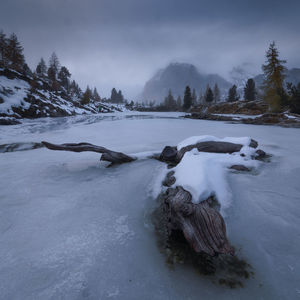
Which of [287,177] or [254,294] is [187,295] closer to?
[254,294]

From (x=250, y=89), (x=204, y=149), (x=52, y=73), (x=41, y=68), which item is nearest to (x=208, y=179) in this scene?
(x=204, y=149)

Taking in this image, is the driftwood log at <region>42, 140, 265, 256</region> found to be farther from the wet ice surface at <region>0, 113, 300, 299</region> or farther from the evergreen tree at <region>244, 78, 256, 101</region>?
the evergreen tree at <region>244, 78, 256, 101</region>

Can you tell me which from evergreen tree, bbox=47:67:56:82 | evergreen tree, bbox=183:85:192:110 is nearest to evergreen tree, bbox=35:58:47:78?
evergreen tree, bbox=47:67:56:82

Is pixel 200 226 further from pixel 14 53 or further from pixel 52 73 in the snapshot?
pixel 52 73

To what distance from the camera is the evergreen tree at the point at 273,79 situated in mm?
19312

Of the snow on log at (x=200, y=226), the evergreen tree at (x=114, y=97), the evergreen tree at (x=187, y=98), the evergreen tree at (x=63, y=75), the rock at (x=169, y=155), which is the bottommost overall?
the rock at (x=169, y=155)

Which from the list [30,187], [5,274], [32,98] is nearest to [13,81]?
[32,98]

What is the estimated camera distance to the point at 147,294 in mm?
1102

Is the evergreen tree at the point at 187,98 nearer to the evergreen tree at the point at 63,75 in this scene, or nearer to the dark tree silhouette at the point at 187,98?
the dark tree silhouette at the point at 187,98

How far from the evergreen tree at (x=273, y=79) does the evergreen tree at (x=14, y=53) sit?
4907 centimetres

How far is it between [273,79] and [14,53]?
5323 centimetres

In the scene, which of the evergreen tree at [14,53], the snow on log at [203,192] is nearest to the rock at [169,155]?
the snow on log at [203,192]

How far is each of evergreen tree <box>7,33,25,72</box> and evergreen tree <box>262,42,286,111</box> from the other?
49074mm

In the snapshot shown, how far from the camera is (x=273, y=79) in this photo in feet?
68.8
